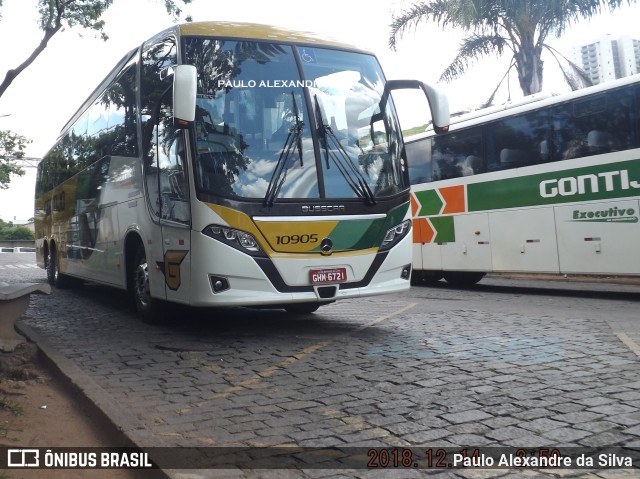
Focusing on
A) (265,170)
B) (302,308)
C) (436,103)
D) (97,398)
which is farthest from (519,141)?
(97,398)

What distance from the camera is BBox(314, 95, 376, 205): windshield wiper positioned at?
7.68 metres

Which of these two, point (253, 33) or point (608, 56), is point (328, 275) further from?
point (608, 56)

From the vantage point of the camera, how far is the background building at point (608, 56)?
21.3 m

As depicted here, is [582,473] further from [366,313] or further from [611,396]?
[366,313]

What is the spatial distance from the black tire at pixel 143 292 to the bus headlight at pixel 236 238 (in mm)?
1888

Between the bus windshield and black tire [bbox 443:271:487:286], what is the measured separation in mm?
8214

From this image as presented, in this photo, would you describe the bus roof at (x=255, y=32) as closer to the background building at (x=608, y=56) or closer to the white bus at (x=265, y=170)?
the white bus at (x=265, y=170)

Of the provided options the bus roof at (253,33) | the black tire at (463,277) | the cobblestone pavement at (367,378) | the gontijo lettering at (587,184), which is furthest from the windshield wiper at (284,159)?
the black tire at (463,277)

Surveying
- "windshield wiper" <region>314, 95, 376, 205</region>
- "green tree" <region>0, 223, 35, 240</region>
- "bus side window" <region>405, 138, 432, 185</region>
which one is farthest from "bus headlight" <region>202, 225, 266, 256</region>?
"green tree" <region>0, 223, 35, 240</region>

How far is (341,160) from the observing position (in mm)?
7742

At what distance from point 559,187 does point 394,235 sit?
18.5 feet

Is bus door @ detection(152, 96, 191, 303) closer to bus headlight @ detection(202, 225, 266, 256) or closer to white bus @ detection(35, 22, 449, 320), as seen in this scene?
white bus @ detection(35, 22, 449, 320)

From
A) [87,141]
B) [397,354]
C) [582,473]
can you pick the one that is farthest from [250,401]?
[87,141]

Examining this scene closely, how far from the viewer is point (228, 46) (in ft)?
25.4
